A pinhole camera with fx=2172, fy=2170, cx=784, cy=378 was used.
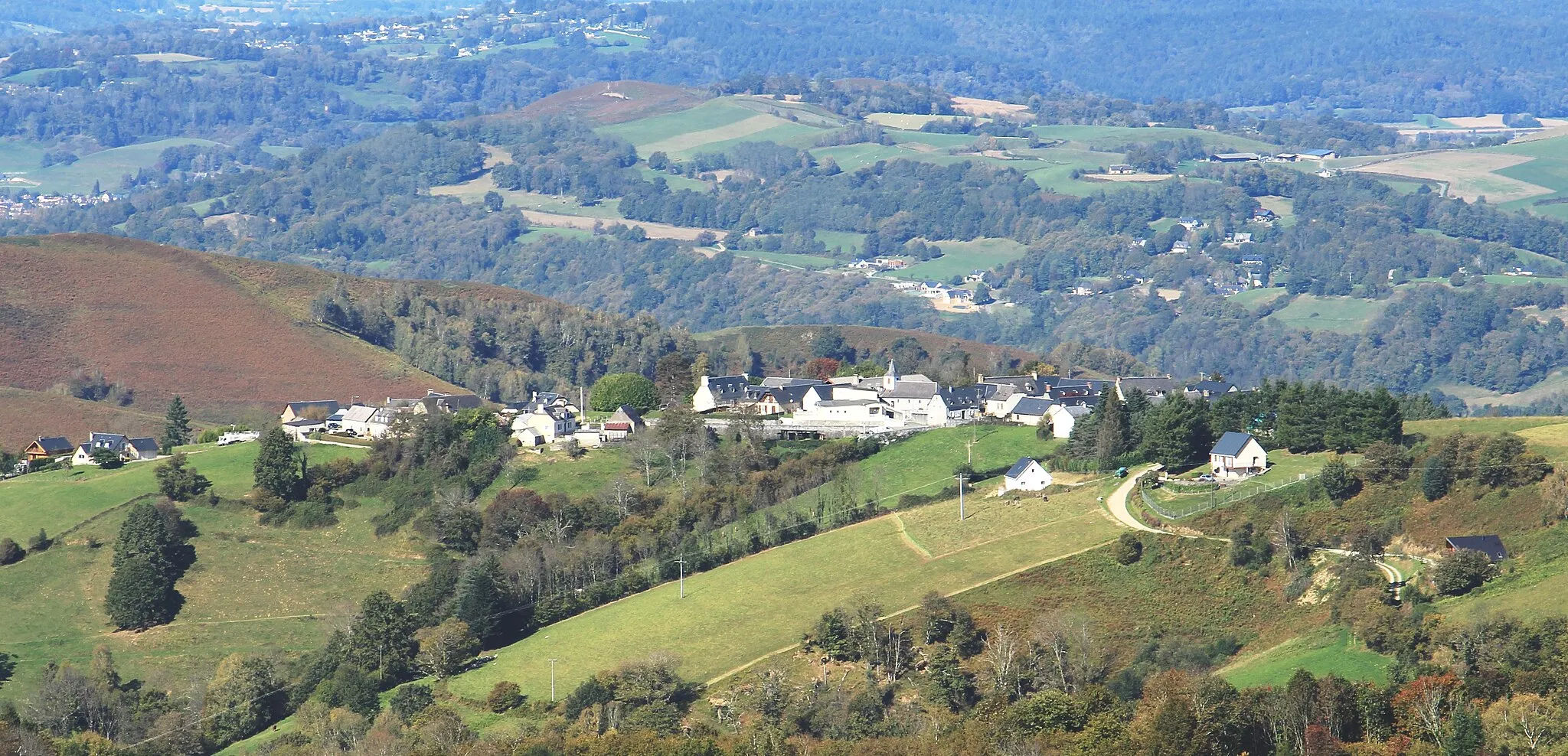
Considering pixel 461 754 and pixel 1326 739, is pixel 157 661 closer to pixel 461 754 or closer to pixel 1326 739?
pixel 461 754

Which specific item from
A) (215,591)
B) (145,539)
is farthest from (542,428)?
(145,539)

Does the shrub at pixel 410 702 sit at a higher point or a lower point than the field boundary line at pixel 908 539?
lower

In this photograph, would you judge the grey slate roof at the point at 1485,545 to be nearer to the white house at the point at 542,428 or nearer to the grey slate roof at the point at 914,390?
the grey slate roof at the point at 914,390

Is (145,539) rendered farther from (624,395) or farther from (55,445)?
(624,395)

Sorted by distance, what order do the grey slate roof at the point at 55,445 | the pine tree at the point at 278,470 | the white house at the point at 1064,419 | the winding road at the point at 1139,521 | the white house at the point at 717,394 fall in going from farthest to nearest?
the white house at the point at 717,394 → the grey slate roof at the point at 55,445 → the white house at the point at 1064,419 → the pine tree at the point at 278,470 → the winding road at the point at 1139,521

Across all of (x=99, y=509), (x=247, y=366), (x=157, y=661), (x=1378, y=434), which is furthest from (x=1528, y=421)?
(x=247, y=366)

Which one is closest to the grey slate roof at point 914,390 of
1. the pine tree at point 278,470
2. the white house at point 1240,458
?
the white house at point 1240,458

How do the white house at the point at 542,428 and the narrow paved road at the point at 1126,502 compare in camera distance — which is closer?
the narrow paved road at the point at 1126,502
